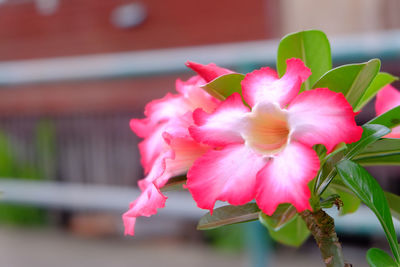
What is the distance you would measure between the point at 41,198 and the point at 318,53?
1799mm

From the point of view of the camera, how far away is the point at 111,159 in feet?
12.6

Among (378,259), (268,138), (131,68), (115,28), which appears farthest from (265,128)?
(115,28)

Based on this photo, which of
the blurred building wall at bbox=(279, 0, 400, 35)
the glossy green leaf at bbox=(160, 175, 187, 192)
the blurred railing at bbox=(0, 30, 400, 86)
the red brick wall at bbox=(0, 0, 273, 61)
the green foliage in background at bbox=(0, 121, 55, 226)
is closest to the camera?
the glossy green leaf at bbox=(160, 175, 187, 192)

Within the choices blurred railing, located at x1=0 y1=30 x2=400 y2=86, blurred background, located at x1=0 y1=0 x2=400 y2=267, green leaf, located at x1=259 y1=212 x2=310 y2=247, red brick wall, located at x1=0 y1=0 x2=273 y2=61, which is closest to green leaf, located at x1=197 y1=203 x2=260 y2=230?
green leaf, located at x1=259 y1=212 x2=310 y2=247

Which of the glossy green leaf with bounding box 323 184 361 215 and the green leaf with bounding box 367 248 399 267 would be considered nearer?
the green leaf with bounding box 367 248 399 267

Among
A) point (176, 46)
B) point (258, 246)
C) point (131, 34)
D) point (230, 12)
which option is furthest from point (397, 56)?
point (131, 34)

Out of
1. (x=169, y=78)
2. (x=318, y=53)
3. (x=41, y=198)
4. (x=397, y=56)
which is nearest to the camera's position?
(x=318, y=53)

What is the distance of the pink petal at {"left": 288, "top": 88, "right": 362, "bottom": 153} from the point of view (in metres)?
0.29

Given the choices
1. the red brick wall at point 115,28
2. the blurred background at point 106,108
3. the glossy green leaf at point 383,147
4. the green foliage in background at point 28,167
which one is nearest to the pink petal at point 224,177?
the glossy green leaf at point 383,147

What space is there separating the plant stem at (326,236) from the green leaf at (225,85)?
0.33 ft

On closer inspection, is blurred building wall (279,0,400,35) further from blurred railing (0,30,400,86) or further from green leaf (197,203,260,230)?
green leaf (197,203,260,230)

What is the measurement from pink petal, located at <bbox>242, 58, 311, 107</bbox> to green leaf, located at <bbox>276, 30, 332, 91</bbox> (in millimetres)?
70

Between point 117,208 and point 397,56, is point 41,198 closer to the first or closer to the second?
point 117,208

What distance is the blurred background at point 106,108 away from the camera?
1.95 m
